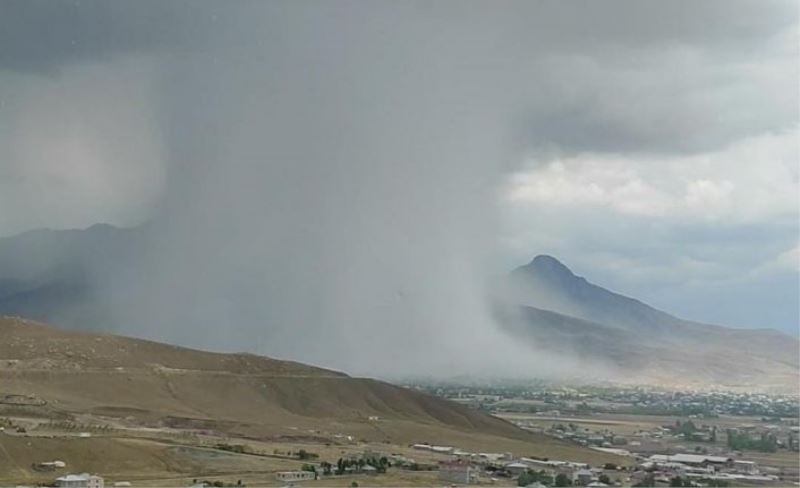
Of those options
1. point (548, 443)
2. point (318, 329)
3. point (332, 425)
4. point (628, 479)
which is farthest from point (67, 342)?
point (318, 329)

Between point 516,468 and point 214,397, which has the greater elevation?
point 214,397

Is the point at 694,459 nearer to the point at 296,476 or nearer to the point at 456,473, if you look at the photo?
the point at 456,473

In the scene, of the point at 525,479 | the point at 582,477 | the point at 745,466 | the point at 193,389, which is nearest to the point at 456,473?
the point at 525,479

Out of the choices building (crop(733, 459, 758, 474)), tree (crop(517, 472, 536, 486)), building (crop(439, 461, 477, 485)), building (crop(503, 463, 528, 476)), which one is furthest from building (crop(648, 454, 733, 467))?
tree (crop(517, 472, 536, 486))

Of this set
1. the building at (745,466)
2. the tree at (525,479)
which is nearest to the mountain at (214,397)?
the building at (745,466)

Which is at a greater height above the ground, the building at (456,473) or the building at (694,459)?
the building at (694,459)

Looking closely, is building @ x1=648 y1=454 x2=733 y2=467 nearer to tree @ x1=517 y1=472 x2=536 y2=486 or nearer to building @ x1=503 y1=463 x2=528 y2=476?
building @ x1=503 y1=463 x2=528 y2=476

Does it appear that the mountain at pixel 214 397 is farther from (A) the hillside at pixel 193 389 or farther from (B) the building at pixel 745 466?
(B) the building at pixel 745 466
